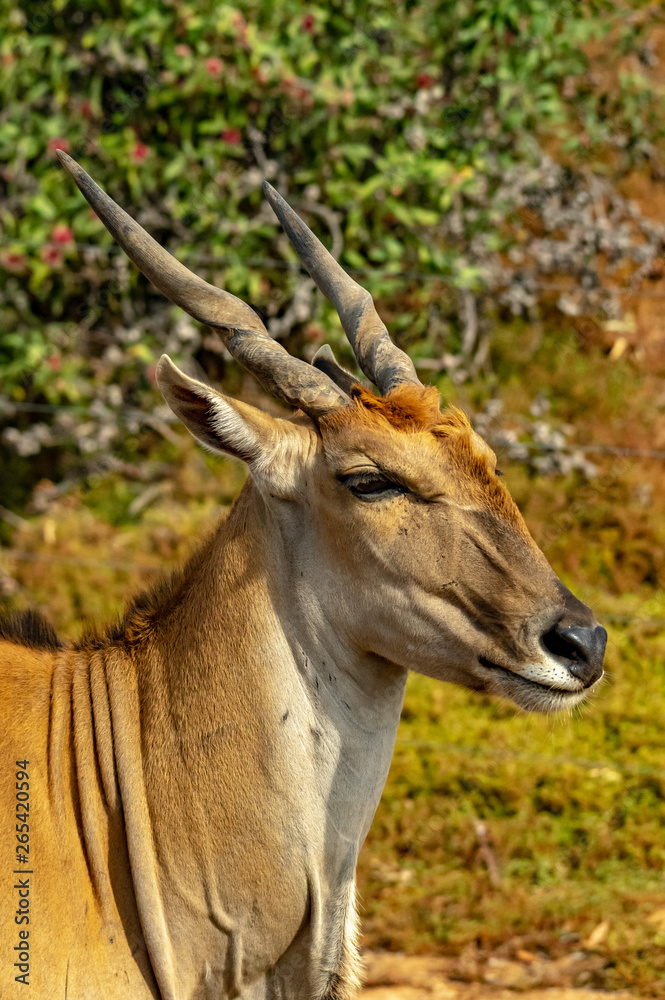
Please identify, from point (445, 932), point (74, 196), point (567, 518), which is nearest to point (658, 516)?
point (567, 518)

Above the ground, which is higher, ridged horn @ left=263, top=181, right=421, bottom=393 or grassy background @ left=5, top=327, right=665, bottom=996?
ridged horn @ left=263, top=181, right=421, bottom=393

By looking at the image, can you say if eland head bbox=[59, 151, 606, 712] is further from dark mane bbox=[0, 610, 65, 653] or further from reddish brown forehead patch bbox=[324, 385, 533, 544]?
dark mane bbox=[0, 610, 65, 653]

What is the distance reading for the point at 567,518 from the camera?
6.91 metres

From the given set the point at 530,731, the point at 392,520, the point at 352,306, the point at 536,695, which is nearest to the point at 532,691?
the point at 536,695

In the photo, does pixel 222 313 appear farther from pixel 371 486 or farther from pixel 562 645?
pixel 562 645

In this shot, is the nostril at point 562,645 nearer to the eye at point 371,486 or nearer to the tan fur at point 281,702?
the tan fur at point 281,702

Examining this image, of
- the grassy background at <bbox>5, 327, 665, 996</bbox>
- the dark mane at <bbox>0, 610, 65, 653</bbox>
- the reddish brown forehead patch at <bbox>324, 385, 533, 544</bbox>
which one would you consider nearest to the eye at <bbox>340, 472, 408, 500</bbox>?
the reddish brown forehead patch at <bbox>324, 385, 533, 544</bbox>

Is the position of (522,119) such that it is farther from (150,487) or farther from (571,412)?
(150,487)

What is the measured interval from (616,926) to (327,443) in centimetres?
301

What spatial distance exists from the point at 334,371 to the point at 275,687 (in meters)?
1.03

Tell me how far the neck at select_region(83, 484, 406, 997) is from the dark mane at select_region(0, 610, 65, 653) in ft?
1.08

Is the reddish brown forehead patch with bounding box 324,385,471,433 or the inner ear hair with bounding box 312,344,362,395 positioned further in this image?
the inner ear hair with bounding box 312,344,362,395

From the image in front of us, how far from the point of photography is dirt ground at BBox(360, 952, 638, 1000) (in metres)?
4.27

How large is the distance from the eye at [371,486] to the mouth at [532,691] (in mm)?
494
